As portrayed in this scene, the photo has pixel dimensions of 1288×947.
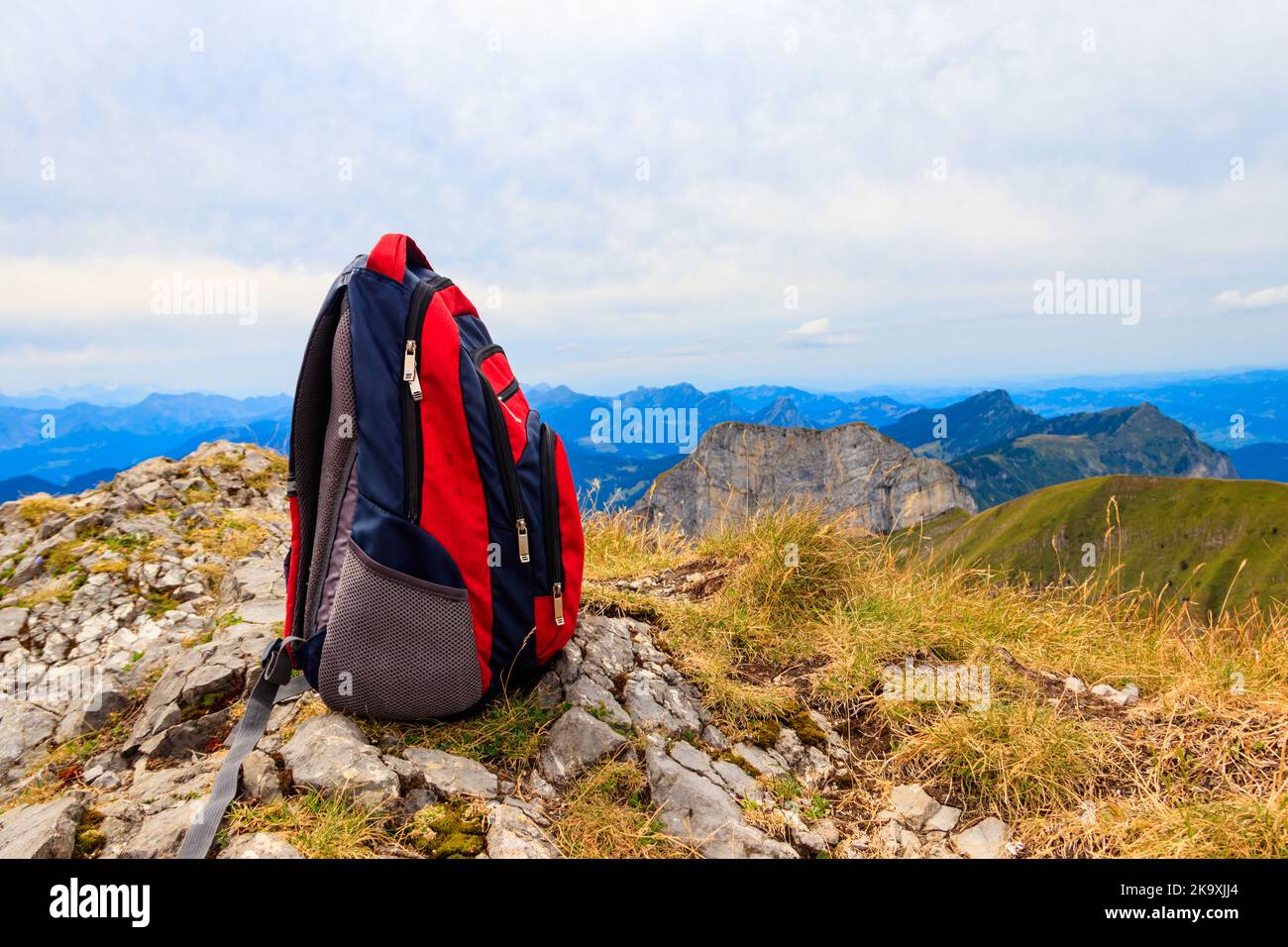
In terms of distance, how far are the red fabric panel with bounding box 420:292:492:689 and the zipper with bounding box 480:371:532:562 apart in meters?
0.13

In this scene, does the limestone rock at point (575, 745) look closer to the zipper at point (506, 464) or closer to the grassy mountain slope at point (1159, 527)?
the zipper at point (506, 464)

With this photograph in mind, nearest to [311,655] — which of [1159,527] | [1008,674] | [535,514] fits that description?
[535,514]

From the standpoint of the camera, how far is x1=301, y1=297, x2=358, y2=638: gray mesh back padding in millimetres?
3213

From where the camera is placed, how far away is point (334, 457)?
3.30 m

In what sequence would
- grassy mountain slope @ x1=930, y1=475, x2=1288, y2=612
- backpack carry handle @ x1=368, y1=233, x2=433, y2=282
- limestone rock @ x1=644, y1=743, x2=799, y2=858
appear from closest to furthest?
limestone rock @ x1=644, y1=743, x2=799, y2=858, backpack carry handle @ x1=368, y1=233, x2=433, y2=282, grassy mountain slope @ x1=930, y1=475, x2=1288, y2=612

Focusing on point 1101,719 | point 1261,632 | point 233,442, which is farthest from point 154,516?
point 1261,632

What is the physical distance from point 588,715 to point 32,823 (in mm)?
2448

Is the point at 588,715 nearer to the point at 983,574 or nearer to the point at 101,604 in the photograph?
the point at 983,574

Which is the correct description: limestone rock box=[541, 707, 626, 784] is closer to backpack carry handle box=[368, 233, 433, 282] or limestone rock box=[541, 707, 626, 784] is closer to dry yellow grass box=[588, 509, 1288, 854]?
dry yellow grass box=[588, 509, 1288, 854]

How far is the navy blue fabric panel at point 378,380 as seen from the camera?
3.06 metres

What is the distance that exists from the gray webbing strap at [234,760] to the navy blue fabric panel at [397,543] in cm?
85

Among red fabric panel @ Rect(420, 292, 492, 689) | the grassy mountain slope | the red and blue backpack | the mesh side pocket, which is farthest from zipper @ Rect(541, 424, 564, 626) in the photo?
the grassy mountain slope
